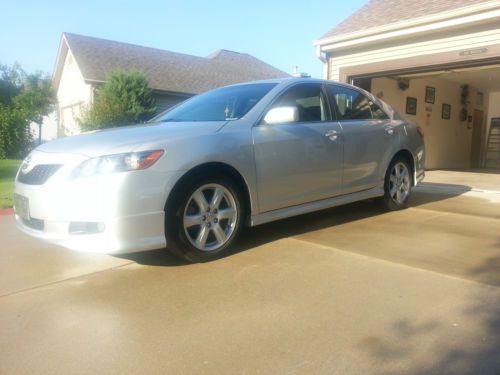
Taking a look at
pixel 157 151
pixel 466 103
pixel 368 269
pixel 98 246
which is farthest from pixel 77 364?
pixel 466 103

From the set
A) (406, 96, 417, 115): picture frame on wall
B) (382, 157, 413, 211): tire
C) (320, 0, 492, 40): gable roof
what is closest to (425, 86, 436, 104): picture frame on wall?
(406, 96, 417, 115): picture frame on wall

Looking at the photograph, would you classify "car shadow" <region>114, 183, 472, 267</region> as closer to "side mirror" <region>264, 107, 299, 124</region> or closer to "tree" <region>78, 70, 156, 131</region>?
"side mirror" <region>264, 107, 299, 124</region>

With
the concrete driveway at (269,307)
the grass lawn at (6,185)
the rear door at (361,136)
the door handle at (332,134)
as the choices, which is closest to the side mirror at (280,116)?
the door handle at (332,134)

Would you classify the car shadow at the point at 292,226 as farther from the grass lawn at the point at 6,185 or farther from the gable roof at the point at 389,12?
the grass lawn at the point at 6,185

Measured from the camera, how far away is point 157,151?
347cm

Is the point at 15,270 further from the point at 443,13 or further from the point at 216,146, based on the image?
the point at 443,13

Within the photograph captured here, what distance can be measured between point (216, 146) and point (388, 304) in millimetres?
1793

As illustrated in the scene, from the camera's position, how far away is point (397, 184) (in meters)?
5.82

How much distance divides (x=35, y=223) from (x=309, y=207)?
2.49 m

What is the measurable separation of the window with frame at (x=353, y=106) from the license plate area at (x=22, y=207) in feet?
10.5

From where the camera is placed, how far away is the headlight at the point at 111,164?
3340 millimetres

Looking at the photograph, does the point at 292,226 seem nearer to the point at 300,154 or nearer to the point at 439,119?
the point at 300,154

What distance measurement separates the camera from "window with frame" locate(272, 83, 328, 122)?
457 centimetres

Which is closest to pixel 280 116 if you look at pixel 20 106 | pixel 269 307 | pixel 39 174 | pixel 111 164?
pixel 111 164
